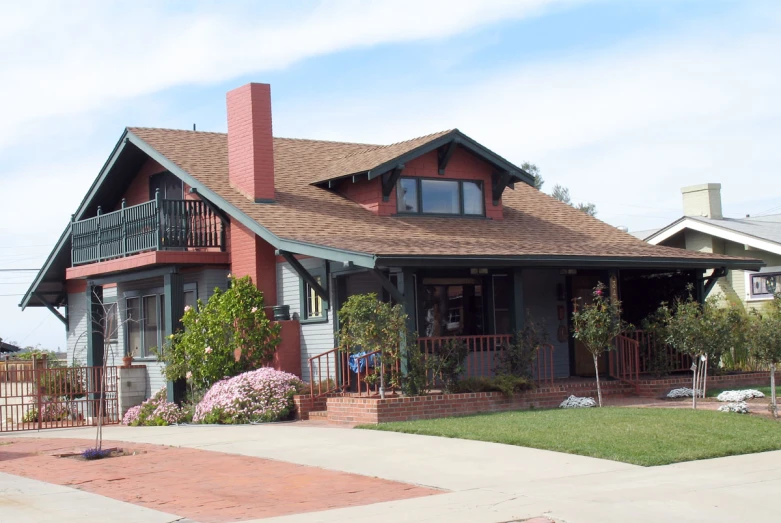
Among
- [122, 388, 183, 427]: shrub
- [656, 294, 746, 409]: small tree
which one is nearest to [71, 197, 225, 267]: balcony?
[122, 388, 183, 427]: shrub

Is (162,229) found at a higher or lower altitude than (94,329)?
higher

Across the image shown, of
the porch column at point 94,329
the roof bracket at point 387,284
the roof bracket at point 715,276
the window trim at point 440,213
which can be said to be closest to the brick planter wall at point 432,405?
the roof bracket at point 387,284

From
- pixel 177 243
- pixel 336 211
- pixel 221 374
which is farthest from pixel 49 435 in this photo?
pixel 336 211

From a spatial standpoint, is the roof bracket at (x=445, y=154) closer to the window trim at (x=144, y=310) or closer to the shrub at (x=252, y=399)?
the shrub at (x=252, y=399)

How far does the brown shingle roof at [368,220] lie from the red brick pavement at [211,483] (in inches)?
199

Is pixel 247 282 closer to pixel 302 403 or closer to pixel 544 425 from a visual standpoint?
pixel 302 403

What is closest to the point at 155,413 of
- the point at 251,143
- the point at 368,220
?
the point at 368,220

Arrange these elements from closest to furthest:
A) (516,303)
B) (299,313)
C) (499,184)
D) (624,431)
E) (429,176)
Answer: (624,431)
(516,303)
(299,313)
(429,176)
(499,184)

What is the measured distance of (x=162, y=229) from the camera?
2064 cm

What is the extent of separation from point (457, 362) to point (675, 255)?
592 cm

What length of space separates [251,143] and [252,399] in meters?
5.92

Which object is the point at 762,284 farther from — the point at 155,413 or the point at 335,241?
the point at 155,413

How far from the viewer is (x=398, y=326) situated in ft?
53.1

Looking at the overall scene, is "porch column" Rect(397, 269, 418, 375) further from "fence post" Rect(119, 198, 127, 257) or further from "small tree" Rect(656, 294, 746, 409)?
"fence post" Rect(119, 198, 127, 257)
